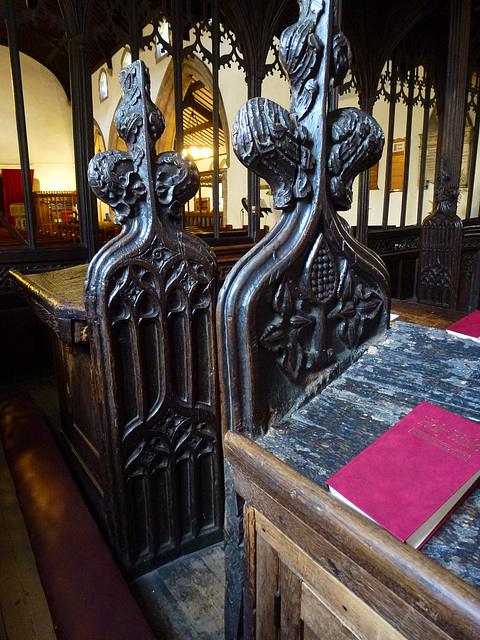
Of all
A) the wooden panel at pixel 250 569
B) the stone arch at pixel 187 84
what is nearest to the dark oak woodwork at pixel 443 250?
the wooden panel at pixel 250 569

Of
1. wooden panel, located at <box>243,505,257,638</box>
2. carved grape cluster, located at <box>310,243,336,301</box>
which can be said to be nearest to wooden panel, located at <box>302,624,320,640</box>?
wooden panel, located at <box>243,505,257,638</box>

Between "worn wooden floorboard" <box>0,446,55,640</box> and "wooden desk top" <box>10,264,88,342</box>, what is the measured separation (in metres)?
1.02

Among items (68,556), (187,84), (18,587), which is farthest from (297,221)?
(187,84)

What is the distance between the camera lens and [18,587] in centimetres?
172

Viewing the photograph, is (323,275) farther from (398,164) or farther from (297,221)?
(398,164)

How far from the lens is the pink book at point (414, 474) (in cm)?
61

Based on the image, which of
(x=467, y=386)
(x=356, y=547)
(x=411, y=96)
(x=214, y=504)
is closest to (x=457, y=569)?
(x=356, y=547)

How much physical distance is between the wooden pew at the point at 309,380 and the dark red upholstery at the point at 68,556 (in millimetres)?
588

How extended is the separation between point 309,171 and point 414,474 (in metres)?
0.59

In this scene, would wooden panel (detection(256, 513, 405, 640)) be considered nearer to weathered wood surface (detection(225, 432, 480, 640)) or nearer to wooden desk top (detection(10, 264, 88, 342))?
weathered wood surface (detection(225, 432, 480, 640))

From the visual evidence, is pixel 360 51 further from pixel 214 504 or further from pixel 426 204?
pixel 214 504

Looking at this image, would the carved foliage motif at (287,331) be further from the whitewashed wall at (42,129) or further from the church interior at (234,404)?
the whitewashed wall at (42,129)

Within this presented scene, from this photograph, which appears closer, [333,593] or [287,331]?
[333,593]

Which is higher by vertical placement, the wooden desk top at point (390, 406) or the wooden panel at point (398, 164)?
the wooden panel at point (398, 164)
